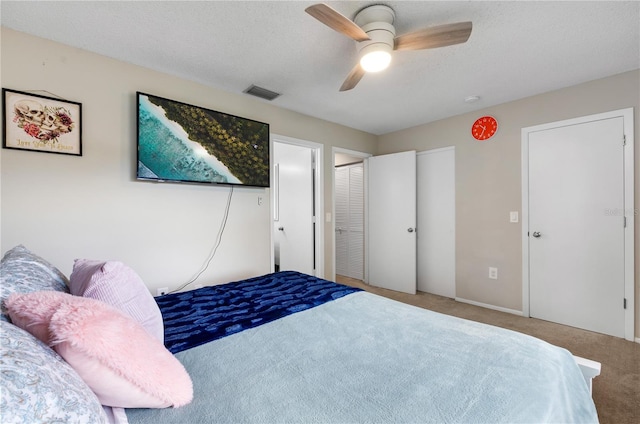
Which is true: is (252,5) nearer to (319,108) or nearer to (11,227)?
(319,108)

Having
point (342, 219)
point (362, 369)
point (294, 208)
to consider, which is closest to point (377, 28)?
point (362, 369)

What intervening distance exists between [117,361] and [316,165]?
3.24 meters

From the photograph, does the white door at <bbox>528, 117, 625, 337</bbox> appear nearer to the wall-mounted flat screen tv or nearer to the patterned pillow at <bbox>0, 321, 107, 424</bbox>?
the wall-mounted flat screen tv

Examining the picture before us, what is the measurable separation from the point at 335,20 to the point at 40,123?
2.09m

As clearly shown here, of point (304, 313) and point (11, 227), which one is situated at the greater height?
point (11, 227)

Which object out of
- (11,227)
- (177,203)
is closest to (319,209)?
(177,203)

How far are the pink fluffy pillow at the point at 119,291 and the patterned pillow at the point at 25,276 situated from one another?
0.25ft

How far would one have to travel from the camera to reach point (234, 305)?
1.75 m

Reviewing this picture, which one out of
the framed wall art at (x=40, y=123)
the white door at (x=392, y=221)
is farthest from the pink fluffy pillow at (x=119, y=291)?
the white door at (x=392, y=221)

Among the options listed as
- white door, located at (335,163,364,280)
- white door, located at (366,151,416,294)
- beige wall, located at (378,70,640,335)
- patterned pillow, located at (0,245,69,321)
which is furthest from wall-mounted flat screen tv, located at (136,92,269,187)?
beige wall, located at (378,70,640,335)

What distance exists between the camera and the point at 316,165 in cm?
377

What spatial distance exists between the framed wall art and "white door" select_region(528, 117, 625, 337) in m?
4.18

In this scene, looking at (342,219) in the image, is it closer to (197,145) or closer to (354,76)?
(197,145)

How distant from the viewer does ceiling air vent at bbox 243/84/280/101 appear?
282 centimetres
